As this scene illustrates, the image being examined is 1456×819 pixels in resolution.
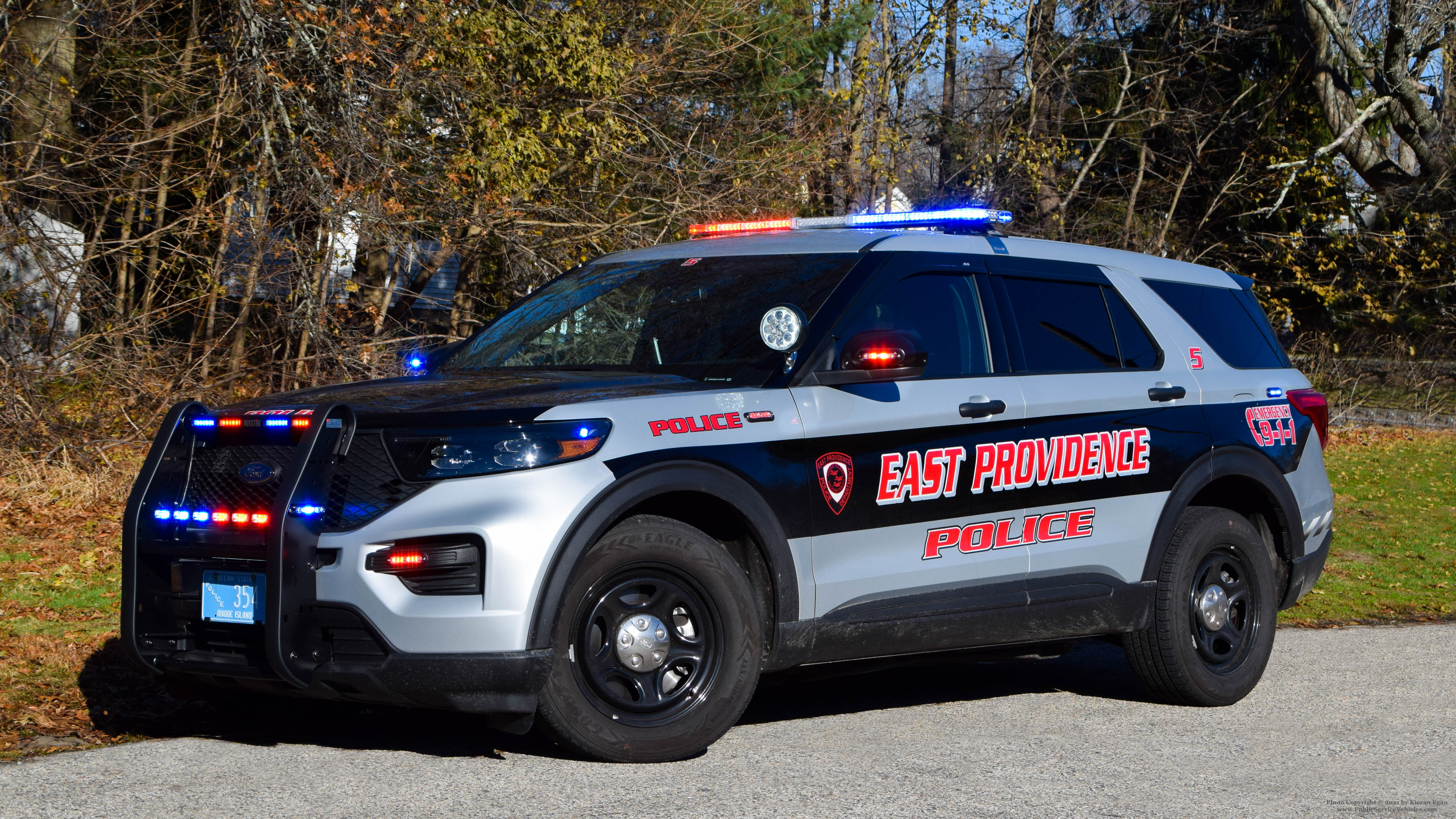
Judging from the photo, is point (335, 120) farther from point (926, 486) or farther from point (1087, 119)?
point (1087, 119)

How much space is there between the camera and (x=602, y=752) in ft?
16.0

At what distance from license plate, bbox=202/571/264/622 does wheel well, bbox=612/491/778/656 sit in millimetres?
1317

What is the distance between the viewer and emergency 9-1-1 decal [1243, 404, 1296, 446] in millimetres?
6863

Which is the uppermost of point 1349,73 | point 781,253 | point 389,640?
point 1349,73

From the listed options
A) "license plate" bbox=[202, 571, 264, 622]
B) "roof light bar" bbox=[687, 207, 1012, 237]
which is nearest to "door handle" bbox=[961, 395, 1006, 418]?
"roof light bar" bbox=[687, 207, 1012, 237]

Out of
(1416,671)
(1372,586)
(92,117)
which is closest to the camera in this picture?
(1416,671)

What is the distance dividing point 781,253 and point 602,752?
2190 mm

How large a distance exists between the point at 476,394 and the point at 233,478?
2.71 ft

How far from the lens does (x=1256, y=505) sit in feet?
23.2

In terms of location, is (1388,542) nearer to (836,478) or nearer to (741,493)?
(836,478)

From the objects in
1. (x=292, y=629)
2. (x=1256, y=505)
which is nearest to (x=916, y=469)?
(x=292, y=629)

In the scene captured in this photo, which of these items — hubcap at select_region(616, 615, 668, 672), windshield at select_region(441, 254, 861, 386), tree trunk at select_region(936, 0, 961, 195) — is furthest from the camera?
tree trunk at select_region(936, 0, 961, 195)

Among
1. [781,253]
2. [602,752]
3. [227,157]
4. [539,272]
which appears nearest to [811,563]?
[602,752]

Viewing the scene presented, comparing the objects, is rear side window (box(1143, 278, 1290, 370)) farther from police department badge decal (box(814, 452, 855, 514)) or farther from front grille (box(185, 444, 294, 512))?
front grille (box(185, 444, 294, 512))
